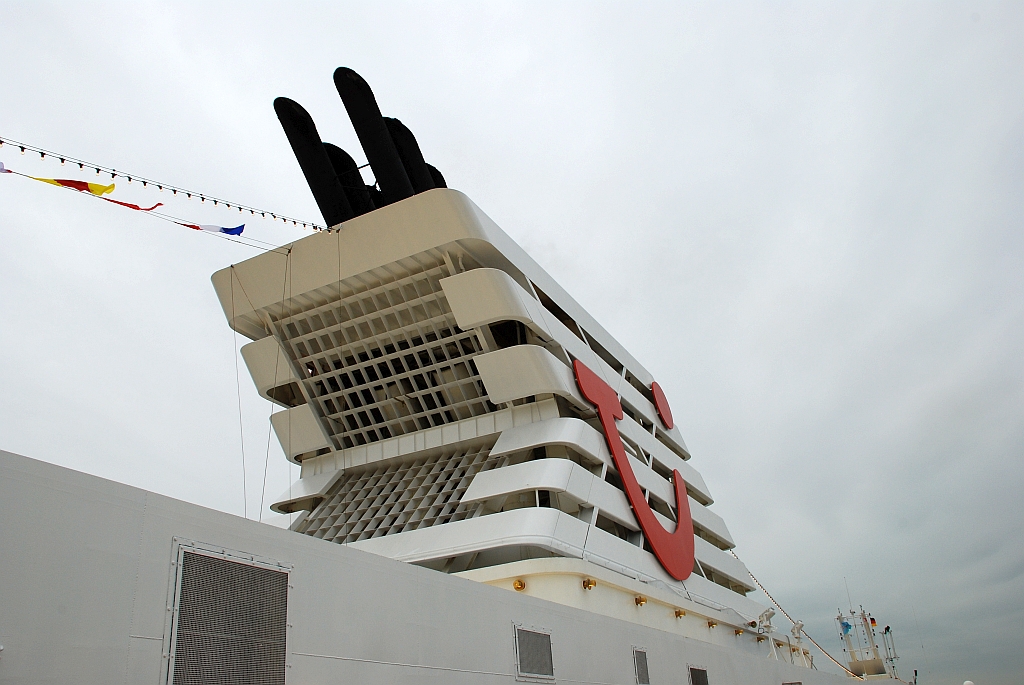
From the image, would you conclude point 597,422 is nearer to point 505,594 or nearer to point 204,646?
point 505,594

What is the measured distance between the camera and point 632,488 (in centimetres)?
1995

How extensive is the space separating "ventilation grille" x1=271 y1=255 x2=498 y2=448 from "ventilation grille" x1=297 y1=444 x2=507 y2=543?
108 cm

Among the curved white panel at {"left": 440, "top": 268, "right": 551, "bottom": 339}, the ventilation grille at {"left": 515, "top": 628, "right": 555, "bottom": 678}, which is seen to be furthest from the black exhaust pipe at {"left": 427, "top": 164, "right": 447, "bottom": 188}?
the ventilation grille at {"left": 515, "top": 628, "right": 555, "bottom": 678}

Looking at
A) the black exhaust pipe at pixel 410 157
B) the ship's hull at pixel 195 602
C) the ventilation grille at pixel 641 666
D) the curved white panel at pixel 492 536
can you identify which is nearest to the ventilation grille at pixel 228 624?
the ship's hull at pixel 195 602

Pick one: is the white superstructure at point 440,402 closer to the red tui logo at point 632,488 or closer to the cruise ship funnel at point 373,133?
the red tui logo at point 632,488

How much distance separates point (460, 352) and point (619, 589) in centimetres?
706

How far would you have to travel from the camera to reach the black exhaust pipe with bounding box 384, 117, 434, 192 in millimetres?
21953

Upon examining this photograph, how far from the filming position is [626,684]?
12852 mm

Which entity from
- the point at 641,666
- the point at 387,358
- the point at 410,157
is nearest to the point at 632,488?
the point at 641,666

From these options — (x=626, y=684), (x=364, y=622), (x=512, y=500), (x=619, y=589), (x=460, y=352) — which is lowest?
(x=626, y=684)

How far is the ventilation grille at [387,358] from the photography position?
1970cm

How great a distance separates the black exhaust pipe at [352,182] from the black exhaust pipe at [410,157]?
4.61 ft

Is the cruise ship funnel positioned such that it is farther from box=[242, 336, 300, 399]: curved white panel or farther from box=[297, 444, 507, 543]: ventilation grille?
box=[297, 444, 507, 543]: ventilation grille

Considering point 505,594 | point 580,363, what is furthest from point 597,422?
point 505,594
